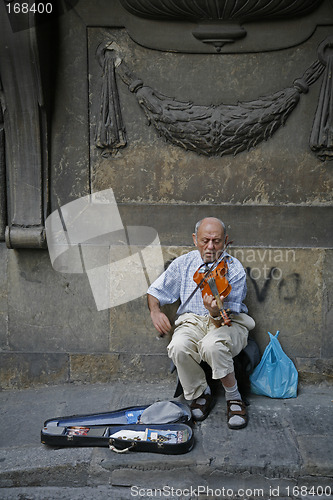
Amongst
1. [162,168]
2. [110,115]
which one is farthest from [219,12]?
[162,168]

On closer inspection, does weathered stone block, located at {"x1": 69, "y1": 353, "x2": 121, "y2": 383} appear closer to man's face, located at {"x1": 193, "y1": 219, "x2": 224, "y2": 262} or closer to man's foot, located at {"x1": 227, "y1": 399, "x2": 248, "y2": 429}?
man's foot, located at {"x1": 227, "y1": 399, "x2": 248, "y2": 429}

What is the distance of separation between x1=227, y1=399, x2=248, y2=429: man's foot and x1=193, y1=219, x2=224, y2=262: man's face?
3.07 feet

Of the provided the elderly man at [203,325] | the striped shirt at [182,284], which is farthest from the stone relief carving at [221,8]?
the striped shirt at [182,284]

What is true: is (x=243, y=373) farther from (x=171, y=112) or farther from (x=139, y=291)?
(x=171, y=112)

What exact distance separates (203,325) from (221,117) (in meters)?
1.49

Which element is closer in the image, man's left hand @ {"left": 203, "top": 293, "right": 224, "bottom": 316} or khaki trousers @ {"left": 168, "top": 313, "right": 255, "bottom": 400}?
man's left hand @ {"left": 203, "top": 293, "right": 224, "bottom": 316}

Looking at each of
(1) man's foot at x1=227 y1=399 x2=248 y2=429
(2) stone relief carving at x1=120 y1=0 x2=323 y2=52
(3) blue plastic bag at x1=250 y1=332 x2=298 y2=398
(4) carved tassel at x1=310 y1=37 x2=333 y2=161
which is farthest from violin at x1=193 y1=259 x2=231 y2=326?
(2) stone relief carving at x1=120 y1=0 x2=323 y2=52

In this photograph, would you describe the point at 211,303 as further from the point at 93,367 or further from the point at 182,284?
the point at 93,367

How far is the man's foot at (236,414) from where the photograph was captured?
9.98 ft

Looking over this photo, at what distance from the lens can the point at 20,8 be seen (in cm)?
328

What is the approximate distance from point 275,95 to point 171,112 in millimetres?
757

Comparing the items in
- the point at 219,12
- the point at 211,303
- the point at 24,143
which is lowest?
the point at 211,303

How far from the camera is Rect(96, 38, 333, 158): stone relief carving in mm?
3529

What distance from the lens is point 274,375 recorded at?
3.49 m
